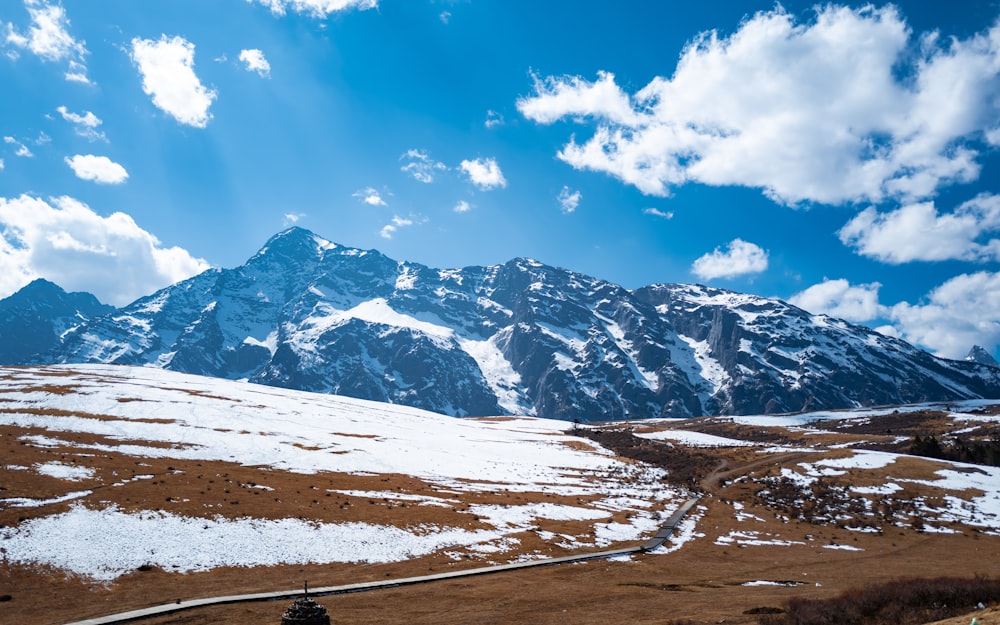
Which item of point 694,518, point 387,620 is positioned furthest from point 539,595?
point 694,518

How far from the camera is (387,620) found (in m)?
30.8

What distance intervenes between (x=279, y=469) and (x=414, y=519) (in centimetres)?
2801

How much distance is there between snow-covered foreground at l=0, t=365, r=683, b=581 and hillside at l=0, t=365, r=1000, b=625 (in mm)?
317

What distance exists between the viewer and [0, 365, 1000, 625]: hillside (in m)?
34.8

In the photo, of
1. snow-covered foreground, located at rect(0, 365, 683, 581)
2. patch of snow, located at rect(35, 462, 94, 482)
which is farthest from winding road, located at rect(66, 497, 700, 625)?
patch of snow, located at rect(35, 462, 94, 482)

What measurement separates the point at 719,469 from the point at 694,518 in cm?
4512

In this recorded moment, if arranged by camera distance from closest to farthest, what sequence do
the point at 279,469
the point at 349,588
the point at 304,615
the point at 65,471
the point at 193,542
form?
the point at 304,615, the point at 349,588, the point at 193,542, the point at 65,471, the point at 279,469

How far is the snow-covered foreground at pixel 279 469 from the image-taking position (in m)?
41.3

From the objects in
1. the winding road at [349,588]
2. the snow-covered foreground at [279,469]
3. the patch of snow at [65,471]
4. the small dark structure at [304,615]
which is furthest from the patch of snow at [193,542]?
the small dark structure at [304,615]

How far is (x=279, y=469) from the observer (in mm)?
73938

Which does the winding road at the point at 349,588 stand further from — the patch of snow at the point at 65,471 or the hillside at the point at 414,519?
the patch of snow at the point at 65,471

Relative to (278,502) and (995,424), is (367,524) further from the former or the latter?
(995,424)

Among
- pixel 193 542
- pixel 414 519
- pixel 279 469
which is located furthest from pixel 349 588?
pixel 279 469

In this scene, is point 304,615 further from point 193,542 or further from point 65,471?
point 65,471
